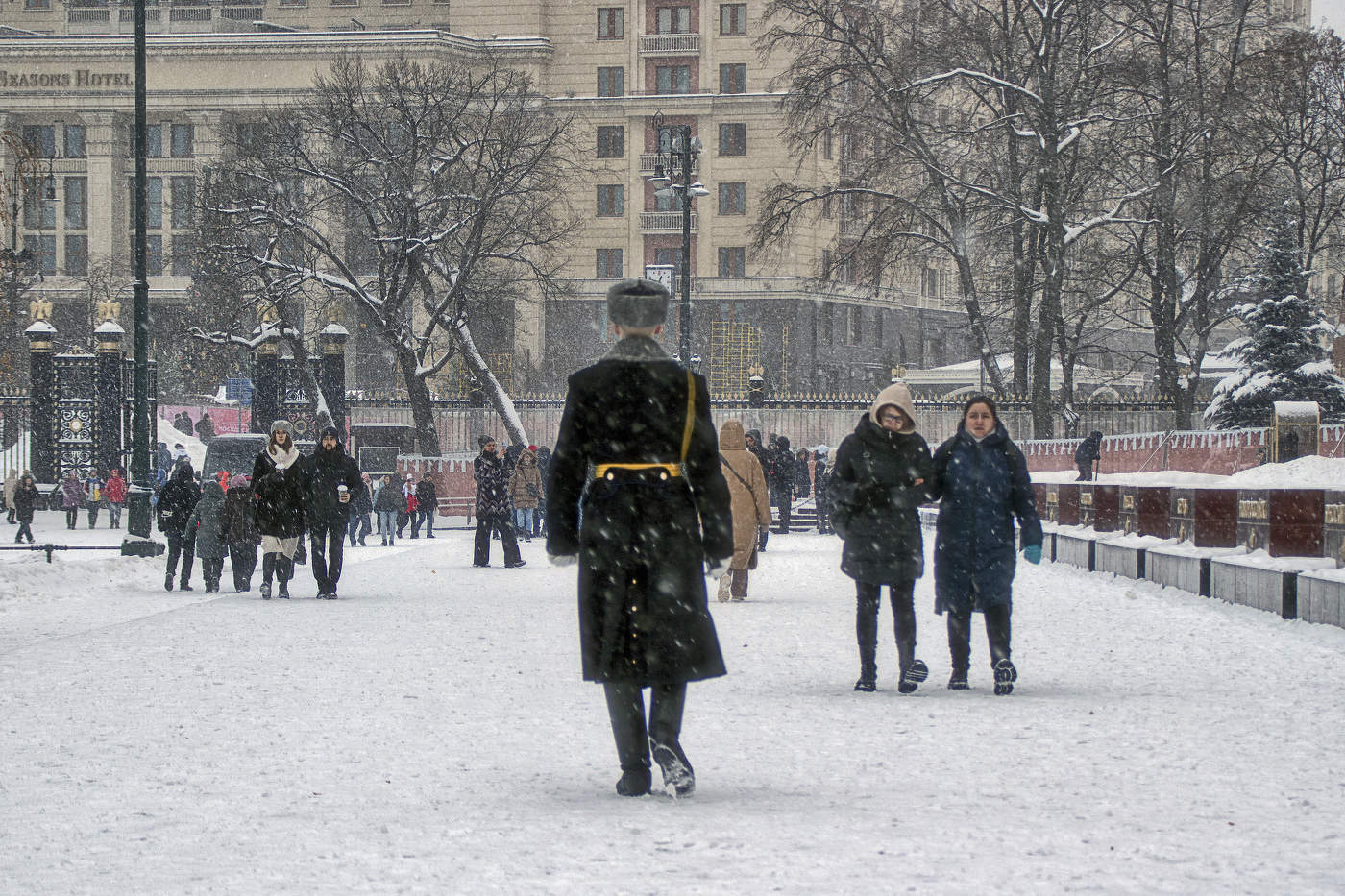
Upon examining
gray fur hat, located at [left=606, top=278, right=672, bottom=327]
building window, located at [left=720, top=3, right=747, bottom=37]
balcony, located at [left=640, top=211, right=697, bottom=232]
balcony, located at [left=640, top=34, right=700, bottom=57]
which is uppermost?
building window, located at [left=720, top=3, right=747, bottom=37]

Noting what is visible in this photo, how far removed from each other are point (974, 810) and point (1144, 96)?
107 ft

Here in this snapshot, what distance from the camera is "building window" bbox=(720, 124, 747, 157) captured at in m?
77.6

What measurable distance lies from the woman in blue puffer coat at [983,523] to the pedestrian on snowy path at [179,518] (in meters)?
11.1

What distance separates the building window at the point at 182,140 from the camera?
80375 mm

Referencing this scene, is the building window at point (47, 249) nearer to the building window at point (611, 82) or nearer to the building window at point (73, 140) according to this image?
the building window at point (73, 140)

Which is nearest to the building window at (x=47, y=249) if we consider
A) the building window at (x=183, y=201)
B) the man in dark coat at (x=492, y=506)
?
the building window at (x=183, y=201)

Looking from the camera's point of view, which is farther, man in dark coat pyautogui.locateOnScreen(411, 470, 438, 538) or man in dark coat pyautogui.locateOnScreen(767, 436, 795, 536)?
man in dark coat pyautogui.locateOnScreen(411, 470, 438, 538)

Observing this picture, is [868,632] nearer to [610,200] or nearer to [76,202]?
[610,200]

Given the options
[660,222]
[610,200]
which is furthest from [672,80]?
[660,222]

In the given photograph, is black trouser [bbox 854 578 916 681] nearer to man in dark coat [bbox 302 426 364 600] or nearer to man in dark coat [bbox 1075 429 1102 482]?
man in dark coat [bbox 302 426 364 600]

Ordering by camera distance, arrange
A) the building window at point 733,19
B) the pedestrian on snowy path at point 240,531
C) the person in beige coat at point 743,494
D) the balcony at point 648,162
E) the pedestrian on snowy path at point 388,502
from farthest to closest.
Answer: the balcony at point 648,162, the building window at point 733,19, the pedestrian on snowy path at point 388,502, the pedestrian on snowy path at point 240,531, the person in beige coat at point 743,494

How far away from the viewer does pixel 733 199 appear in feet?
255

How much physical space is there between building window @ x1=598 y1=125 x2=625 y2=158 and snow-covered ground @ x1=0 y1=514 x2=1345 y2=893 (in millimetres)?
65146

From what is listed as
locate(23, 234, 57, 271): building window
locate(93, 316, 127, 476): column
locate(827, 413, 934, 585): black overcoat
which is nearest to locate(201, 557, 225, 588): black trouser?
locate(827, 413, 934, 585): black overcoat
